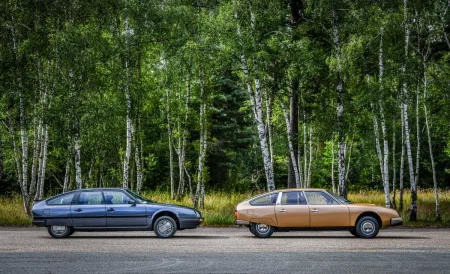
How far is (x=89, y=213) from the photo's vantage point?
19.3 m

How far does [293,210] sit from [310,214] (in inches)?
19.9

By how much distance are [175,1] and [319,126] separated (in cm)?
876

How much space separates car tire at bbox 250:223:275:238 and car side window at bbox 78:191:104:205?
4584 millimetres

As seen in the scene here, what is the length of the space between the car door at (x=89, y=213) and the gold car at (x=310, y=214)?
4.01 m

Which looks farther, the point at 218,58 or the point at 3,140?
the point at 3,140

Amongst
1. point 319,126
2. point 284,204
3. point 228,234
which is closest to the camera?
point 284,204

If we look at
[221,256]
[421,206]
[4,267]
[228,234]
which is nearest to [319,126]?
[421,206]

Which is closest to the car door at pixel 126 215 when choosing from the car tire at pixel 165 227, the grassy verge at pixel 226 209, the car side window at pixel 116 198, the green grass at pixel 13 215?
the car side window at pixel 116 198

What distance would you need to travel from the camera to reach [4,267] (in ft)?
40.4

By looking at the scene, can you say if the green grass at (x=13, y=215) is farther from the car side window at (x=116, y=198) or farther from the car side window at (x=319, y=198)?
the car side window at (x=319, y=198)

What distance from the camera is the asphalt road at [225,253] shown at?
12102mm

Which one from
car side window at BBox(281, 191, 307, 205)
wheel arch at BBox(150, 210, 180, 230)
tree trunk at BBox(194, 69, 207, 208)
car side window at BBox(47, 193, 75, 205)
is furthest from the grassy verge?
car side window at BBox(47, 193, 75, 205)

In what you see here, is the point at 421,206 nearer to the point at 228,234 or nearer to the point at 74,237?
the point at 228,234

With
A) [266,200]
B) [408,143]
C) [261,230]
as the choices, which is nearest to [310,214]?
[266,200]
